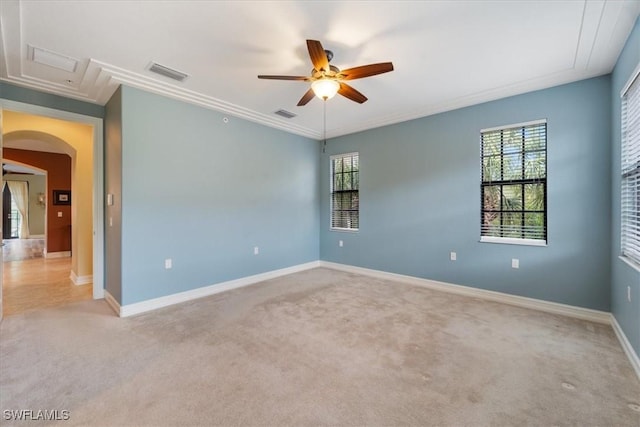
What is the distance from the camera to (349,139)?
17.9 ft

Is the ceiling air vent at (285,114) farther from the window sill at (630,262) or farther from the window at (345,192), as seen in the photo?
the window sill at (630,262)

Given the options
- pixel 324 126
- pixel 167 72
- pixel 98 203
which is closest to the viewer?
pixel 167 72

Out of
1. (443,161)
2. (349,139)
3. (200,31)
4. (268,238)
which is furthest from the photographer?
(349,139)

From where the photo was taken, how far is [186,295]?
379cm

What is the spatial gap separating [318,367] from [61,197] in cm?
839

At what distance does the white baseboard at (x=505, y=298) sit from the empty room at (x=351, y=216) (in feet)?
0.08

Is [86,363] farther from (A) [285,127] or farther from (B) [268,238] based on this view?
(A) [285,127]

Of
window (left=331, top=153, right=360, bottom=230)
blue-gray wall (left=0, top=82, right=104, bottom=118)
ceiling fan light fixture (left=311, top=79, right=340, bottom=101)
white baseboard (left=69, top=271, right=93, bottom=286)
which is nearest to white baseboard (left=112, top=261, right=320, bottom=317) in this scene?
white baseboard (left=69, top=271, right=93, bottom=286)

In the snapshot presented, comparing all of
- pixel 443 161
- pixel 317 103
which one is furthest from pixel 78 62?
pixel 443 161

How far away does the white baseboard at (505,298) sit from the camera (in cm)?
309

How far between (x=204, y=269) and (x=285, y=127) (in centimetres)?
284

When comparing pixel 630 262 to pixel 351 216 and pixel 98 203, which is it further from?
pixel 98 203

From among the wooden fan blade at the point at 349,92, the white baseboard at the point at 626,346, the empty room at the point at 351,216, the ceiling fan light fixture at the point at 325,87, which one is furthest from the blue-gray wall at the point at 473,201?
the ceiling fan light fixture at the point at 325,87

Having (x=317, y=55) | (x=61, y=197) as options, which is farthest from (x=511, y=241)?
(x=61, y=197)
